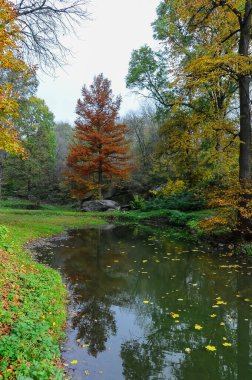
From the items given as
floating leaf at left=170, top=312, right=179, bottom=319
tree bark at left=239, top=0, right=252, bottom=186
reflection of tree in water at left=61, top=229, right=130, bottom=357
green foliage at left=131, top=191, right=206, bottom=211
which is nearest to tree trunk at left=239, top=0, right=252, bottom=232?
tree bark at left=239, top=0, right=252, bottom=186

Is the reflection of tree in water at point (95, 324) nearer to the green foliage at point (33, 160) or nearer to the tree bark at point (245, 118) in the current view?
the tree bark at point (245, 118)

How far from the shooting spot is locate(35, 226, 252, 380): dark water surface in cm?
443

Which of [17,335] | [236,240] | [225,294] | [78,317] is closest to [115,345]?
[78,317]

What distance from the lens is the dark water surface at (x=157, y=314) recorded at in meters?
4.43

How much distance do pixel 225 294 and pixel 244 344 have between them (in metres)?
2.23

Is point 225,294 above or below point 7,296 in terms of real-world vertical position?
below

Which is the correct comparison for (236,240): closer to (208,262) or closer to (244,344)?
(208,262)

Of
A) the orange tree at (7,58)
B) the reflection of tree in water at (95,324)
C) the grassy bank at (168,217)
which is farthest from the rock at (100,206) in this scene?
the reflection of tree in water at (95,324)

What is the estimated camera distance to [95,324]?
5.76 meters

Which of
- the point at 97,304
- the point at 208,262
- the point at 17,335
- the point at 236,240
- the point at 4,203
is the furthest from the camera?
the point at 4,203

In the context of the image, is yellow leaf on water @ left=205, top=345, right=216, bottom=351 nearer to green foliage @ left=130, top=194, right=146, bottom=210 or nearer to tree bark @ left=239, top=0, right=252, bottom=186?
tree bark @ left=239, top=0, right=252, bottom=186

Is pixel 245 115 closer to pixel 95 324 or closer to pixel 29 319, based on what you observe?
pixel 95 324

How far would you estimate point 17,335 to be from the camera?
399cm

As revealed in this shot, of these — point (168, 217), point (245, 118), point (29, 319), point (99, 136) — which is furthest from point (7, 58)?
point (99, 136)
